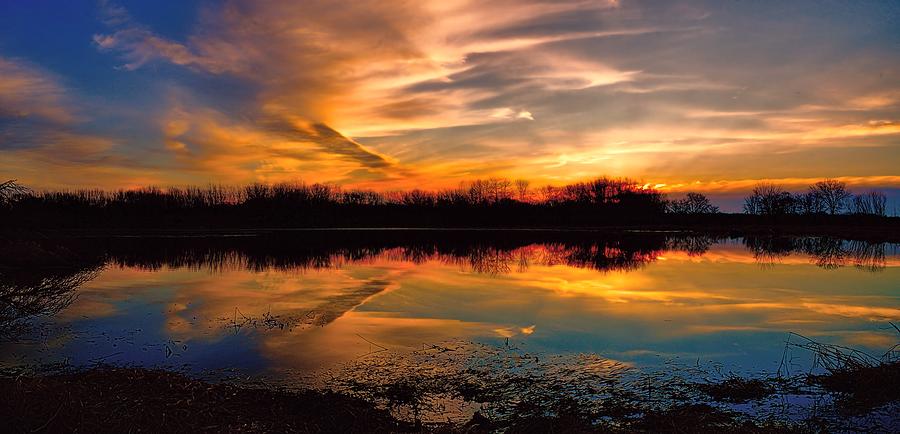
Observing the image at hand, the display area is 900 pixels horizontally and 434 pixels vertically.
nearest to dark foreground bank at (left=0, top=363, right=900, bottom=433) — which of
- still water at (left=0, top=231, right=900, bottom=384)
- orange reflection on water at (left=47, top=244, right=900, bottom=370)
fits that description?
still water at (left=0, top=231, right=900, bottom=384)

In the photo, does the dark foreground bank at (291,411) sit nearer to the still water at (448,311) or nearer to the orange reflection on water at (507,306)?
the still water at (448,311)

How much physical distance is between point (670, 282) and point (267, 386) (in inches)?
738

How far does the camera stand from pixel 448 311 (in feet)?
54.7

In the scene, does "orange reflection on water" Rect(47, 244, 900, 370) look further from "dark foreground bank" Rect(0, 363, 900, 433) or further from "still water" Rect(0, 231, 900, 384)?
"dark foreground bank" Rect(0, 363, 900, 433)

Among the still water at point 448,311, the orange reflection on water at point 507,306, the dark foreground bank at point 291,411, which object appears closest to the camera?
the dark foreground bank at point 291,411

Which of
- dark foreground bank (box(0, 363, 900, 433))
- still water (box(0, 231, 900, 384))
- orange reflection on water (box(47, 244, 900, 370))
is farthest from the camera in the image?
orange reflection on water (box(47, 244, 900, 370))

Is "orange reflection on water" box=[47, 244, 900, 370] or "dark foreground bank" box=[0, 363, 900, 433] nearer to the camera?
"dark foreground bank" box=[0, 363, 900, 433]

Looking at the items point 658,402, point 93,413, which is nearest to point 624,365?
point 658,402

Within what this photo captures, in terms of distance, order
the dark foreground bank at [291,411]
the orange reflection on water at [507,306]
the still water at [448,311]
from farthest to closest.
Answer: the orange reflection on water at [507,306] < the still water at [448,311] < the dark foreground bank at [291,411]

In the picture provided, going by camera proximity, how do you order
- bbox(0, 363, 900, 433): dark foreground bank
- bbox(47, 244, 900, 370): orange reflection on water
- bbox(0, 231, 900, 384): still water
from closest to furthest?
bbox(0, 363, 900, 433): dark foreground bank < bbox(0, 231, 900, 384): still water < bbox(47, 244, 900, 370): orange reflection on water

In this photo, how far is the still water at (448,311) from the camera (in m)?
11.7

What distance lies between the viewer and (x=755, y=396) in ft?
28.2

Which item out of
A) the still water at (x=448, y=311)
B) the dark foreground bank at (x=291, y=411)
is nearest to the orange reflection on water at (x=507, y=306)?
the still water at (x=448, y=311)

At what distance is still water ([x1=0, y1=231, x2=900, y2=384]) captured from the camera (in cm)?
1169
